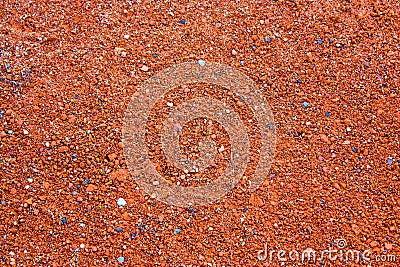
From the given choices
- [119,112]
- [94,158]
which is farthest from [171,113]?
[94,158]

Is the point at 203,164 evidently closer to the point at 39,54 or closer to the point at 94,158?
the point at 94,158

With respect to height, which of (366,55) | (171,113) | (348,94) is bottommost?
(171,113)

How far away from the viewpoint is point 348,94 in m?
2.44

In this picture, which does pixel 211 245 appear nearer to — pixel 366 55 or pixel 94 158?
pixel 94 158

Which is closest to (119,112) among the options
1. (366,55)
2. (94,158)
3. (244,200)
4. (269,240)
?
(94,158)

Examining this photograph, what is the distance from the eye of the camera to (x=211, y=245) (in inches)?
90.9

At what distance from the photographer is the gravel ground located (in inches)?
90.7

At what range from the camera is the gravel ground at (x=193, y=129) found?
230cm

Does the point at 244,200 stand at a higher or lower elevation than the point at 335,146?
lower

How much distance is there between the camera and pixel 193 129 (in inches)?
93.8

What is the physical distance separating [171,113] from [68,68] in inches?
26.9

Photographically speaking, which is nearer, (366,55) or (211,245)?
(211,245)

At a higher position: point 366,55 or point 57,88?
point 366,55

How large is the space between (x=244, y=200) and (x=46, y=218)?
1.13 meters
